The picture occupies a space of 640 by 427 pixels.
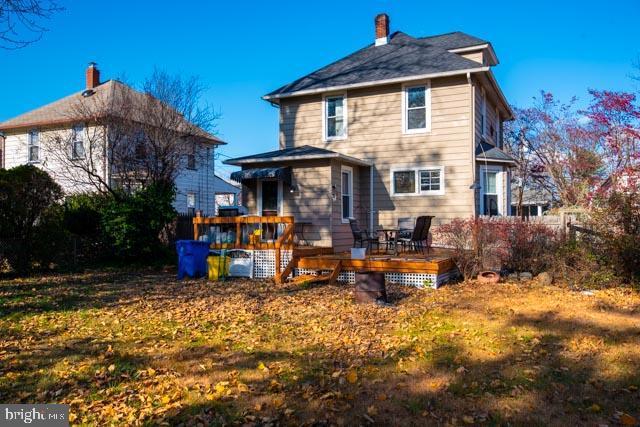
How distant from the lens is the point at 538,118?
86.5 feet

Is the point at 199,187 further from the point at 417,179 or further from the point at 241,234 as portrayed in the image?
the point at 417,179

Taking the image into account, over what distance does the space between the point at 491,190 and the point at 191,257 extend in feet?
30.0

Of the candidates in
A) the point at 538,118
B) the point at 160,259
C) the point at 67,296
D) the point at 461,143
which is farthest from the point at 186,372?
the point at 538,118

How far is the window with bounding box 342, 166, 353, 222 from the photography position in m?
14.6

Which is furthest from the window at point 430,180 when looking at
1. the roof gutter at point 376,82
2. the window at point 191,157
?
the window at point 191,157

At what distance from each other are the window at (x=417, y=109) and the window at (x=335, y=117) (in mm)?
2096

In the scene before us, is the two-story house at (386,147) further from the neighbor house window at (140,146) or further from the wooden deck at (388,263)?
the neighbor house window at (140,146)

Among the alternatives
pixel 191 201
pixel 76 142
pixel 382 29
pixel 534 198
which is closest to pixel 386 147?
pixel 382 29

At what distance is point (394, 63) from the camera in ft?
52.4

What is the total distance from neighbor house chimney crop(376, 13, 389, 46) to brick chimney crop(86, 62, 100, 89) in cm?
1498

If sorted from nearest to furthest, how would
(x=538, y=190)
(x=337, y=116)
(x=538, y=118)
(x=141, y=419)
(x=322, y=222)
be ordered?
(x=141, y=419)
(x=322, y=222)
(x=337, y=116)
(x=538, y=118)
(x=538, y=190)

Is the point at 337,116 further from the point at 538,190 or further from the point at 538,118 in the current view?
the point at 538,190

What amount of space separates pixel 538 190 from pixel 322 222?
23.9 meters

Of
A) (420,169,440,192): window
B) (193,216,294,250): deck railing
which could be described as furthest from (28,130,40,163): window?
(420,169,440,192): window
